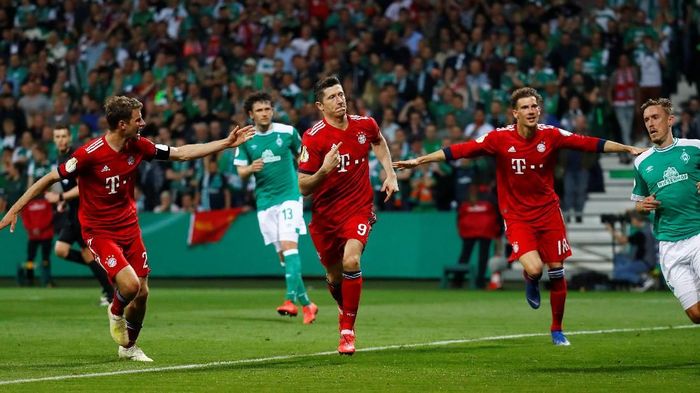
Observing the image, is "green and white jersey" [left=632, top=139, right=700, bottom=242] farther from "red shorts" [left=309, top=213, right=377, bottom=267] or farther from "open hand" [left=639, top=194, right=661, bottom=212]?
"red shorts" [left=309, top=213, right=377, bottom=267]

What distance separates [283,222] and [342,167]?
4629mm

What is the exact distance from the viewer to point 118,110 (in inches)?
464

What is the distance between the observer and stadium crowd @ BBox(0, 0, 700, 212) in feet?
87.7

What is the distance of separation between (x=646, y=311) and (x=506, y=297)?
391cm

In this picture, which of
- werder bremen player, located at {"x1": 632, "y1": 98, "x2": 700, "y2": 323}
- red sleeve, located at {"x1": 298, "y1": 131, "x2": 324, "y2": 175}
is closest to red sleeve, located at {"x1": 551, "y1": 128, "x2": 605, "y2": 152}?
werder bremen player, located at {"x1": 632, "y1": 98, "x2": 700, "y2": 323}

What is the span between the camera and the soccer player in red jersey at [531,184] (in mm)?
13453

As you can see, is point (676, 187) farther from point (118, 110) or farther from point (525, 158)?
point (118, 110)

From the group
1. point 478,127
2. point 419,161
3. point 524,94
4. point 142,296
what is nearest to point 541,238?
point 524,94

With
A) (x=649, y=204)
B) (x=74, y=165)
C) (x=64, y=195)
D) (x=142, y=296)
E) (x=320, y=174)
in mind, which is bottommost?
(x=142, y=296)

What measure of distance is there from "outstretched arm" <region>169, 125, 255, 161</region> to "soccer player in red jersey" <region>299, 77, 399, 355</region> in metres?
0.90

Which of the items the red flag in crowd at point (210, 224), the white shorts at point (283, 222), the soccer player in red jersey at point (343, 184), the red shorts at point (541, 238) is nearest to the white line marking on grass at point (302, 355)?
the soccer player in red jersey at point (343, 184)

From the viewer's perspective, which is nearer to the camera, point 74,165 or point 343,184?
point 74,165

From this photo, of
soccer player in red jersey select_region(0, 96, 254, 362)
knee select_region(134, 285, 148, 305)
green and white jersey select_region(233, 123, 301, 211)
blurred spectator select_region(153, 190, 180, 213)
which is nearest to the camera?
soccer player in red jersey select_region(0, 96, 254, 362)

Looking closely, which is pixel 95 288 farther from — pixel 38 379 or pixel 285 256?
pixel 38 379
